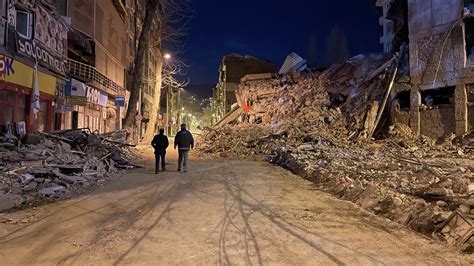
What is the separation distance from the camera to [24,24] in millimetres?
15586

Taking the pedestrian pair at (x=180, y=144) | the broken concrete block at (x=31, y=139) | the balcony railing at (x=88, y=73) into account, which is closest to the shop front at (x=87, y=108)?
the balcony railing at (x=88, y=73)

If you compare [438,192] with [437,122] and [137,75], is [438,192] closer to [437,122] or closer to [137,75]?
[437,122]

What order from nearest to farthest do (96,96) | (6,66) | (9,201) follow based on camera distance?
(9,201) < (6,66) < (96,96)

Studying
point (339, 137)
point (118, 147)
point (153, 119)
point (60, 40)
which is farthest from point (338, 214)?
point (153, 119)

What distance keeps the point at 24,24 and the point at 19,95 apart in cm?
280

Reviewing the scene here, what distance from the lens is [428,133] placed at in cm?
1938

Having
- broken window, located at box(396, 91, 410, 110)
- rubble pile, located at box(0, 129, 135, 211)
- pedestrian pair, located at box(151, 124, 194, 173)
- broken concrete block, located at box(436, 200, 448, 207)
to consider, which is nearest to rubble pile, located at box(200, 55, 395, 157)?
broken window, located at box(396, 91, 410, 110)

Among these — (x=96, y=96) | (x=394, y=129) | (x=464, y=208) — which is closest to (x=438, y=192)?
(x=464, y=208)

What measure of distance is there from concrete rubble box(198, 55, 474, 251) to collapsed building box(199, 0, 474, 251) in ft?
0.10

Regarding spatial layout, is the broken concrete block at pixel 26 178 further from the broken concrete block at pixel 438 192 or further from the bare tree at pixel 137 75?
the bare tree at pixel 137 75

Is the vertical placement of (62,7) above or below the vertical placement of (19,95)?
above

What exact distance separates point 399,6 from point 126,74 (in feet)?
85.2

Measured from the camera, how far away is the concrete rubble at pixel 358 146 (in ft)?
23.7

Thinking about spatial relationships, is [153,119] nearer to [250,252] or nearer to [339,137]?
[339,137]
